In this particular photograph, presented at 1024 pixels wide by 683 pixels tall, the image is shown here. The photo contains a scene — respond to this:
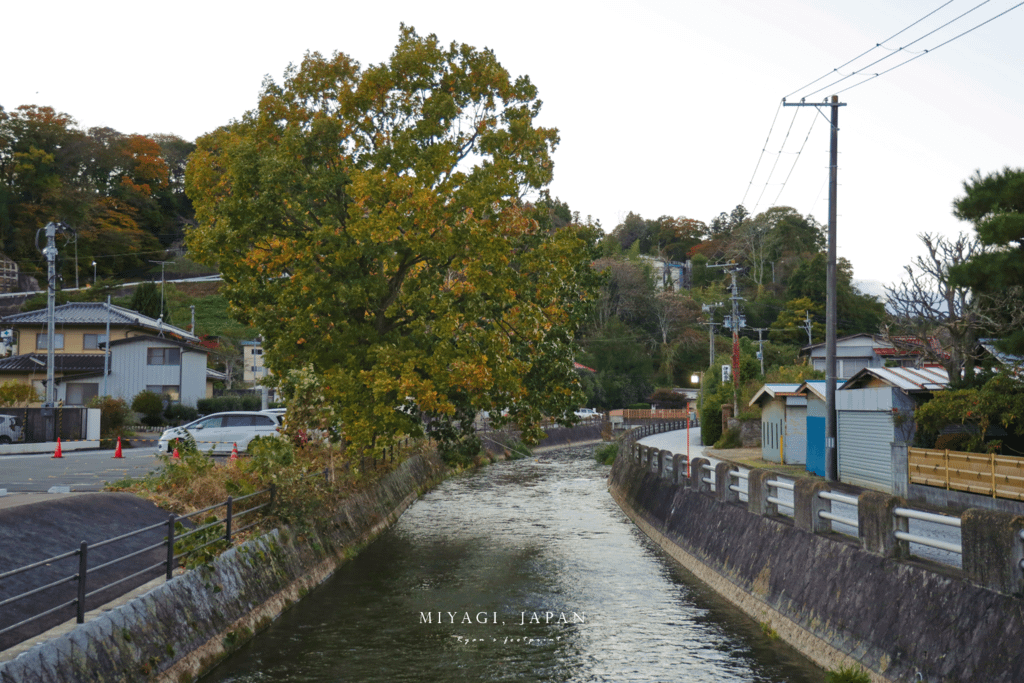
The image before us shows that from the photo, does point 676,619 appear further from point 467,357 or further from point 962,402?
point 962,402

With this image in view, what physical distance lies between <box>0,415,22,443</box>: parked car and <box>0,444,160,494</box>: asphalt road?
3.83m

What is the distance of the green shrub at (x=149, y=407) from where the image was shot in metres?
52.7

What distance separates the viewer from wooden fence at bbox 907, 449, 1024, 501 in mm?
20391

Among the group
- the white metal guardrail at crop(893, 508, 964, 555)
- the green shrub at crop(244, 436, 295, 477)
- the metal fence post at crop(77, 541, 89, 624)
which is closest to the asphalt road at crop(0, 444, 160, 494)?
the green shrub at crop(244, 436, 295, 477)

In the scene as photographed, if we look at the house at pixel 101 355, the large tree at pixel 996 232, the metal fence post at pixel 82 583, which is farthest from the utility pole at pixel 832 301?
the house at pixel 101 355

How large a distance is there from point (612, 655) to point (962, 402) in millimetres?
15647

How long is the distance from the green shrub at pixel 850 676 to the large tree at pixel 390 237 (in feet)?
38.9

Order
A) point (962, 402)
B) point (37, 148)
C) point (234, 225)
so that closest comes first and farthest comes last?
point (234, 225) → point (962, 402) → point (37, 148)

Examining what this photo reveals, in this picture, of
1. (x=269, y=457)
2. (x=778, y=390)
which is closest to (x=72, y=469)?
(x=269, y=457)

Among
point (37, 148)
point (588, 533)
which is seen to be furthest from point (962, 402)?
point (37, 148)

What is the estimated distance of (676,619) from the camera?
13.9 m

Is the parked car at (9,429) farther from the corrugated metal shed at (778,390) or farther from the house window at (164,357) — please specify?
the corrugated metal shed at (778,390)

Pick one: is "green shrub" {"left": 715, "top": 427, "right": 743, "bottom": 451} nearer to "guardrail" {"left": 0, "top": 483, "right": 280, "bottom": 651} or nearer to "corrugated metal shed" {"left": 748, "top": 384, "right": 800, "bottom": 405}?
"corrugated metal shed" {"left": 748, "top": 384, "right": 800, "bottom": 405}

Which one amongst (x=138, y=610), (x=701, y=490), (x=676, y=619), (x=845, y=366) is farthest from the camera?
(x=845, y=366)
